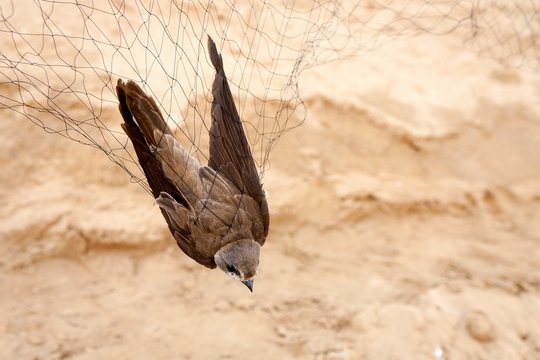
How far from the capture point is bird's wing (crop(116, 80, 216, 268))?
1.51 m

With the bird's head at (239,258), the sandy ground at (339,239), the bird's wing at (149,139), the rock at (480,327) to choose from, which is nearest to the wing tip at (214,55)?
the bird's wing at (149,139)

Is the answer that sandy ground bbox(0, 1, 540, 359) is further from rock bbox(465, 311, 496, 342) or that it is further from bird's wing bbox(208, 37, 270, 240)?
bird's wing bbox(208, 37, 270, 240)

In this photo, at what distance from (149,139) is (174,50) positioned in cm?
137

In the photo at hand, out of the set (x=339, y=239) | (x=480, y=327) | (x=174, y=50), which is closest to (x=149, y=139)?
(x=174, y=50)

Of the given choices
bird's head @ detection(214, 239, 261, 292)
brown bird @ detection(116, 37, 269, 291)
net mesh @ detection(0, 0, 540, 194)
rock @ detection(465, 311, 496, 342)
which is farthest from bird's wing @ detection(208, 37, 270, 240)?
rock @ detection(465, 311, 496, 342)

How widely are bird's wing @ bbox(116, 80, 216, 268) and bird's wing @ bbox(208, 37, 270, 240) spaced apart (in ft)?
0.50

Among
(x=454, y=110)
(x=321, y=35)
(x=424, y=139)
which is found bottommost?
(x=321, y=35)

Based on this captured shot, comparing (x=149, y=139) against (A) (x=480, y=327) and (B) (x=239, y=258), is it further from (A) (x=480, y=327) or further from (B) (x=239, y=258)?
(A) (x=480, y=327)

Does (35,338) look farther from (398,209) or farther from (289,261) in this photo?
(398,209)

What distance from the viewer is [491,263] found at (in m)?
3.13

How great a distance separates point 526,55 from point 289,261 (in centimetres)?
247

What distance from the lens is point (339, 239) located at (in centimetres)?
341

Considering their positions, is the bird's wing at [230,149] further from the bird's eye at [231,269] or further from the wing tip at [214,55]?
the bird's eye at [231,269]

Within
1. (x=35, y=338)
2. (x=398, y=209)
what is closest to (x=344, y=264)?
(x=398, y=209)
